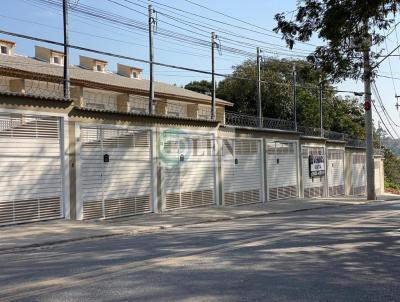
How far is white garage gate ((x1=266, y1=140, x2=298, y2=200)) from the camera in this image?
2716cm

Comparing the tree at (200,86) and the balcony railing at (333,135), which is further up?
the tree at (200,86)

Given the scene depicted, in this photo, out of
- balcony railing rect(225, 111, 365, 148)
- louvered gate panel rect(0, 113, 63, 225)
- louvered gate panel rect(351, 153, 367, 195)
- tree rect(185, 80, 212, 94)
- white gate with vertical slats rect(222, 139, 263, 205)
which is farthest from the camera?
tree rect(185, 80, 212, 94)

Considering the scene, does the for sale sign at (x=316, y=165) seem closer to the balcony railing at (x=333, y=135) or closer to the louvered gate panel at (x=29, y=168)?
the balcony railing at (x=333, y=135)

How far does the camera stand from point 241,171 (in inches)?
985

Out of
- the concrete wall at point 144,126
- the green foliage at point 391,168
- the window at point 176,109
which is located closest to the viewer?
the concrete wall at point 144,126

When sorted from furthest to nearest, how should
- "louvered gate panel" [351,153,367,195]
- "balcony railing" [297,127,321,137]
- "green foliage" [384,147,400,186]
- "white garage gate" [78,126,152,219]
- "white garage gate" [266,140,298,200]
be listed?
"green foliage" [384,147,400,186] → "louvered gate panel" [351,153,367,195] → "balcony railing" [297,127,321,137] → "white garage gate" [266,140,298,200] → "white garage gate" [78,126,152,219]

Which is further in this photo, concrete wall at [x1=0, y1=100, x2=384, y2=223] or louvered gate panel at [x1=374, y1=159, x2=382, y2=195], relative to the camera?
louvered gate panel at [x1=374, y1=159, x2=382, y2=195]

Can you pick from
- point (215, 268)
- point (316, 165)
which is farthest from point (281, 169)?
point (215, 268)

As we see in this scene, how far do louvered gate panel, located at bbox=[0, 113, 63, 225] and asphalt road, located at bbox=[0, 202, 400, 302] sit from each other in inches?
138

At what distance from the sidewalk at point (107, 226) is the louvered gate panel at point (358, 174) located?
16.5 meters

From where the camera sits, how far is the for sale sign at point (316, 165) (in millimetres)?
31188

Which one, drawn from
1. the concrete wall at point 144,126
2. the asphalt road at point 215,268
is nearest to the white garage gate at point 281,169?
the concrete wall at point 144,126

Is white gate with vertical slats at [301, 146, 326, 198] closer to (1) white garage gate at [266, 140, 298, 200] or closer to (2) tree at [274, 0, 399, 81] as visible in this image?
(1) white garage gate at [266, 140, 298, 200]

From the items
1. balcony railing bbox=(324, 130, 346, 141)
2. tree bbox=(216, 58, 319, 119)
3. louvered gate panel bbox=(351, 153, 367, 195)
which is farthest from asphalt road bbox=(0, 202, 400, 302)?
tree bbox=(216, 58, 319, 119)
